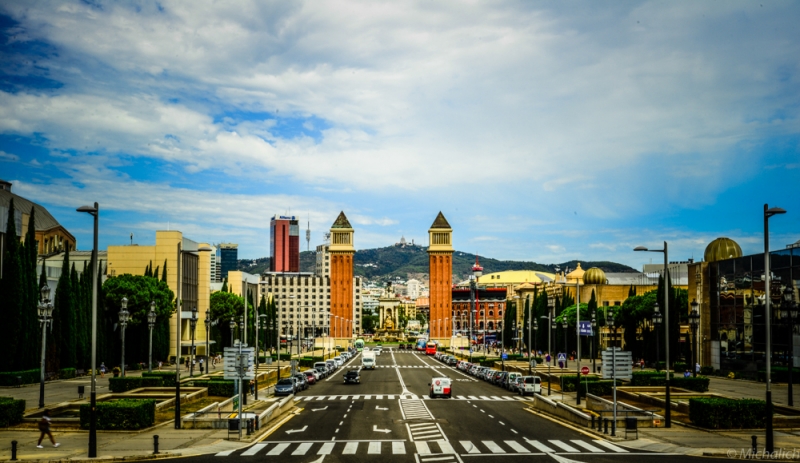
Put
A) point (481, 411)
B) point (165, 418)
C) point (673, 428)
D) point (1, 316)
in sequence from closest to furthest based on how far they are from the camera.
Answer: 1. point (673, 428)
2. point (165, 418)
3. point (481, 411)
4. point (1, 316)

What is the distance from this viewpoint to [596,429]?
36.2m

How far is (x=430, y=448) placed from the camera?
29.5m

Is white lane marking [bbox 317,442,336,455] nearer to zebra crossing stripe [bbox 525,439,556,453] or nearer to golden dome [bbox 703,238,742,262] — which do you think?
zebra crossing stripe [bbox 525,439,556,453]

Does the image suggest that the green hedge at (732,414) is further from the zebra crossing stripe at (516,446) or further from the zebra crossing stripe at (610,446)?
the zebra crossing stripe at (516,446)

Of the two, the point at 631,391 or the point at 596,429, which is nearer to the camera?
the point at 596,429

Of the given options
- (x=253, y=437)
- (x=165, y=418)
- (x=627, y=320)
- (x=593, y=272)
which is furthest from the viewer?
(x=593, y=272)

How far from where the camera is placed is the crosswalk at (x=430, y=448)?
93.1 feet

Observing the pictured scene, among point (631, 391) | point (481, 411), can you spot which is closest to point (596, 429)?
point (481, 411)

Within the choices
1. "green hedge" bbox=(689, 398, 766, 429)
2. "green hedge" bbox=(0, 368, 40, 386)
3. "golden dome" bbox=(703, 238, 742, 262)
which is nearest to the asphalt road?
"green hedge" bbox=(689, 398, 766, 429)

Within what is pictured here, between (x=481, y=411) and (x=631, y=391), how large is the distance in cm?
1229

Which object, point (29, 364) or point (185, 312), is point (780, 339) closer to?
point (29, 364)

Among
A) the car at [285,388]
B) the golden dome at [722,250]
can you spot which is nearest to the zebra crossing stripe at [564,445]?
the car at [285,388]

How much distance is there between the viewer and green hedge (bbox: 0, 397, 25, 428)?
34.4 metres

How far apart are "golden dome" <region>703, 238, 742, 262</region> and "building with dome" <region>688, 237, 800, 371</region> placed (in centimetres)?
499
